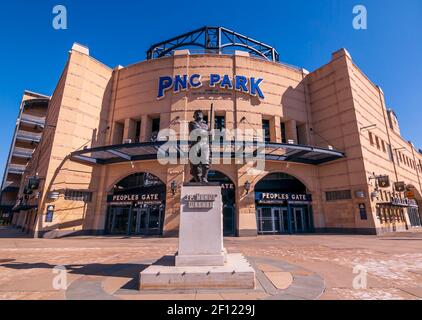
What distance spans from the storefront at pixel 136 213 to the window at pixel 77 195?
173 centimetres

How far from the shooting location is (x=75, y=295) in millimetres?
4477

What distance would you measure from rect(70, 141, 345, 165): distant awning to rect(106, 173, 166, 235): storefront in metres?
3.45

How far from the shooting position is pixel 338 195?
67.6ft

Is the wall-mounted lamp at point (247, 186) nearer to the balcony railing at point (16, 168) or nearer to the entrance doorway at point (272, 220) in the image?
the entrance doorway at point (272, 220)

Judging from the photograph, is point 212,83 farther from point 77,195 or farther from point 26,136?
point 26,136

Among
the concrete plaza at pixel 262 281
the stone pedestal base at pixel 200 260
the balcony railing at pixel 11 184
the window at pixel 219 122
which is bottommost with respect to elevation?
the concrete plaza at pixel 262 281

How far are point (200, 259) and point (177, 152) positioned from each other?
46.2ft

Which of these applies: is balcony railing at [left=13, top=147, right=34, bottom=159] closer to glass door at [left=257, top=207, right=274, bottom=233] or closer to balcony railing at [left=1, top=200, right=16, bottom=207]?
balcony railing at [left=1, top=200, right=16, bottom=207]

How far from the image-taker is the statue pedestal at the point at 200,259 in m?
4.89

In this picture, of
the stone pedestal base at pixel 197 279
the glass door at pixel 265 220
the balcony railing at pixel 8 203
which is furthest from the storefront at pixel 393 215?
the balcony railing at pixel 8 203

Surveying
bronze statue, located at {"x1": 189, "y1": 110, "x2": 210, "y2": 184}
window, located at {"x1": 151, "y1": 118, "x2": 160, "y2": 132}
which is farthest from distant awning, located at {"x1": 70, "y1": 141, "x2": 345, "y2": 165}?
bronze statue, located at {"x1": 189, "y1": 110, "x2": 210, "y2": 184}

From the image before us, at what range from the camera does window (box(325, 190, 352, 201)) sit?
2003 cm

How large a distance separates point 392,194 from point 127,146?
1100 inches
